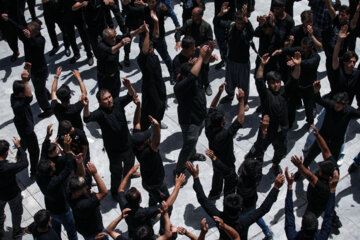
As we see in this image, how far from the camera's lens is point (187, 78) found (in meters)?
7.66

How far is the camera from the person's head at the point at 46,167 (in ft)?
21.2

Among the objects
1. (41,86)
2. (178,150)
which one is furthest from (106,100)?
(41,86)

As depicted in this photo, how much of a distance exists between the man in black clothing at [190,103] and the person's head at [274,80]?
1.05 m

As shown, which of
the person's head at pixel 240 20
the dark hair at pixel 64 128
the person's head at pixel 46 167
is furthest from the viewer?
the person's head at pixel 240 20

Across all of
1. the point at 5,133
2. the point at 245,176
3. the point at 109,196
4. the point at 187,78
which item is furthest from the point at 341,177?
the point at 5,133

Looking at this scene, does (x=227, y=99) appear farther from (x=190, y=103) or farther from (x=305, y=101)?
(x=190, y=103)

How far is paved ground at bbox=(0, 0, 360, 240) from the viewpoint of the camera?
25.6ft

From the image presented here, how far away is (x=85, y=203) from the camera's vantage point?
6203 millimetres

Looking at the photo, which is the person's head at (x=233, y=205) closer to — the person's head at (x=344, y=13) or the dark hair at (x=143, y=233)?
the dark hair at (x=143, y=233)

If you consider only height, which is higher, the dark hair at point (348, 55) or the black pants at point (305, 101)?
the dark hair at point (348, 55)

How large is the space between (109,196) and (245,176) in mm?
2879

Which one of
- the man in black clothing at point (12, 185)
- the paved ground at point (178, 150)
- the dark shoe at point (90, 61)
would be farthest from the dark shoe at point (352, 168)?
the dark shoe at point (90, 61)

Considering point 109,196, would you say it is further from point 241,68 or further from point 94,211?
point 241,68

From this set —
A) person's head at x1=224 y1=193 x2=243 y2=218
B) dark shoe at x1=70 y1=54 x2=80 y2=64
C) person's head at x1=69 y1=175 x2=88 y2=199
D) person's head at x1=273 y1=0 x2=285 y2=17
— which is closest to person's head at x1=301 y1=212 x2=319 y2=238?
person's head at x1=224 y1=193 x2=243 y2=218
